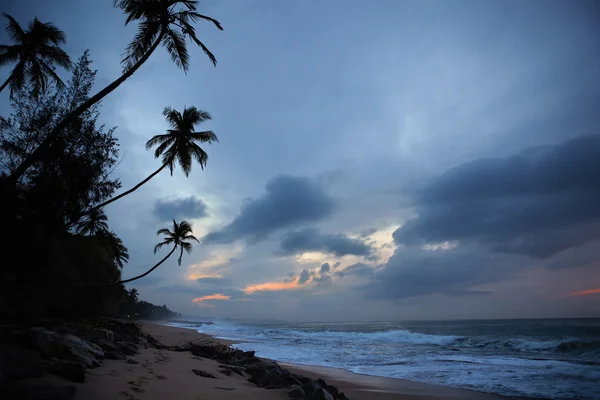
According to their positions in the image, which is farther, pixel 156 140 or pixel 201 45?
pixel 156 140

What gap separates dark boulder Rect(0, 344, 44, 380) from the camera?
11.7 ft

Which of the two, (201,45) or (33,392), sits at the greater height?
(201,45)

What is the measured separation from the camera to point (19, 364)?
3.72 metres

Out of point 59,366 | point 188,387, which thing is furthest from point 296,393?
point 59,366

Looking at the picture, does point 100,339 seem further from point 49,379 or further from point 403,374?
point 403,374

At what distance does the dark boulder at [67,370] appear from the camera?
4.06m

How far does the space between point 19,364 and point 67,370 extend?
1.93 ft

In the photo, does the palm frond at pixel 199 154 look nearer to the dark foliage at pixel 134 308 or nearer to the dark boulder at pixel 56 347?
the dark boulder at pixel 56 347

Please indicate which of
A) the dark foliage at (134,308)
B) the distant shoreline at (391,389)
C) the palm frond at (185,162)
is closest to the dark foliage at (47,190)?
the palm frond at (185,162)

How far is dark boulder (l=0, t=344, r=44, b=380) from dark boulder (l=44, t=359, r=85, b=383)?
0.22 meters

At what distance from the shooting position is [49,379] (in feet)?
12.5

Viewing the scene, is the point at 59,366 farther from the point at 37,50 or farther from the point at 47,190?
the point at 37,50

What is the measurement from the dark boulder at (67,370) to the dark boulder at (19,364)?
22cm

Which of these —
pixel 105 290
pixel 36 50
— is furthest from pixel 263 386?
pixel 36 50
